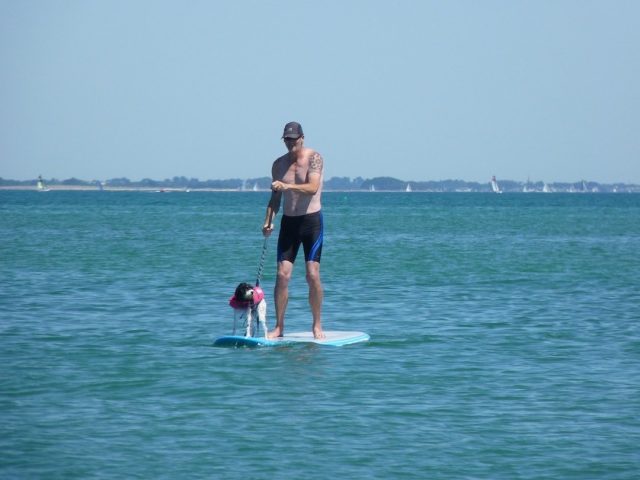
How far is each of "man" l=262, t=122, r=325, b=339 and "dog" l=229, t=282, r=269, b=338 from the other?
10.1 inches

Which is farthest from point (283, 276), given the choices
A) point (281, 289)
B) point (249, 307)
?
point (249, 307)

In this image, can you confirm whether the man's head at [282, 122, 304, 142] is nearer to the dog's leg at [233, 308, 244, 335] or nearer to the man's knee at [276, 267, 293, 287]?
the man's knee at [276, 267, 293, 287]

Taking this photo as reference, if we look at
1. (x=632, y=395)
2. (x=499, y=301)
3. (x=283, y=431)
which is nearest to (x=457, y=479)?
(x=283, y=431)

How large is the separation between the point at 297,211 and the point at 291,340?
4.23 ft

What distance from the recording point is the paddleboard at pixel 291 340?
41.8 ft

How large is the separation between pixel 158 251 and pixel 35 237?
11549 millimetres

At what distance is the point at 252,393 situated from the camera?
10328 mm

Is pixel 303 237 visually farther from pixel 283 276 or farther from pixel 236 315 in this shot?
pixel 236 315

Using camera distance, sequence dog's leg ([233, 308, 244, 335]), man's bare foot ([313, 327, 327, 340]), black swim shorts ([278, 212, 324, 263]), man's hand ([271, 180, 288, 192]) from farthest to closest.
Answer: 1. man's bare foot ([313, 327, 327, 340])
2. black swim shorts ([278, 212, 324, 263])
3. dog's leg ([233, 308, 244, 335])
4. man's hand ([271, 180, 288, 192])

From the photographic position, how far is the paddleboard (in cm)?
1274

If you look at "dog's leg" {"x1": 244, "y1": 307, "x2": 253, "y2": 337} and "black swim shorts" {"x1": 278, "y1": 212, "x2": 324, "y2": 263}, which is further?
"black swim shorts" {"x1": 278, "y1": 212, "x2": 324, "y2": 263}

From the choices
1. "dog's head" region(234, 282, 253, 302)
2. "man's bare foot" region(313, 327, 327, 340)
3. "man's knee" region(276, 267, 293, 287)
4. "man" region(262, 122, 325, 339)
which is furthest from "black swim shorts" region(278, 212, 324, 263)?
"man's bare foot" region(313, 327, 327, 340)

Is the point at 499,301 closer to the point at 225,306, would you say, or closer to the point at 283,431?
the point at 225,306

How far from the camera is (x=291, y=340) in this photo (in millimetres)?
12992
